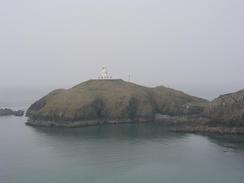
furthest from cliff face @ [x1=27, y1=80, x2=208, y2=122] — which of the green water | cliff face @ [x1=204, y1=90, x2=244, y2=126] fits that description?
cliff face @ [x1=204, y1=90, x2=244, y2=126]

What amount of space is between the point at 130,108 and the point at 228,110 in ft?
95.7

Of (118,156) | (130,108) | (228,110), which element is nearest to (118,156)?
(118,156)

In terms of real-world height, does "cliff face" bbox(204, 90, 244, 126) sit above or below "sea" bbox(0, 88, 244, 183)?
above

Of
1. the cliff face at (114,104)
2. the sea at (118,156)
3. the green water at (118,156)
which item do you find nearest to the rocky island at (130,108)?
the cliff face at (114,104)

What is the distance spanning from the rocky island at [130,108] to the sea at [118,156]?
268 inches

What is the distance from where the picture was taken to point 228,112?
91750mm

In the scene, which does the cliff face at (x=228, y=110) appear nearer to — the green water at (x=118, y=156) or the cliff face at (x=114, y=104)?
the green water at (x=118, y=156)

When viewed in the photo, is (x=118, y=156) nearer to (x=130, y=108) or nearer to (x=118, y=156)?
(x=118, y=156)

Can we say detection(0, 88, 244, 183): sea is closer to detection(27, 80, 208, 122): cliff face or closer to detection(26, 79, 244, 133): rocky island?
detection(26, 79, 244, 133): rocky island

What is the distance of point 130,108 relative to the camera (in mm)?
112625

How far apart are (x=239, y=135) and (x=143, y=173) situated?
33.9 metres

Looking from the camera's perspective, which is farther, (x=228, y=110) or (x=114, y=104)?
(x=114, y=104)

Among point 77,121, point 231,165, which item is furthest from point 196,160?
point 77,121

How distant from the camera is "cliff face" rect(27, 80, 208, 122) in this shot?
108125 mm
